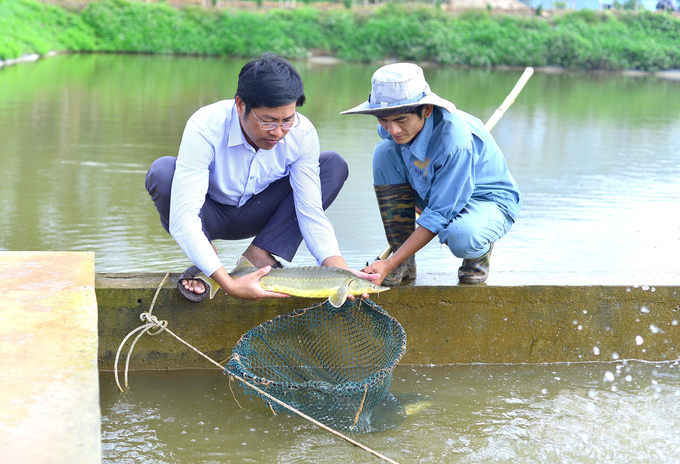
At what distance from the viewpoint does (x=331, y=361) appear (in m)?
3.86

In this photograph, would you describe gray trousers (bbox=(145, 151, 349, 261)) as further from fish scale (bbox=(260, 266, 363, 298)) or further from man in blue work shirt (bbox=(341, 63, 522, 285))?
fish scale (bbox=(260, 266, 363, 298))

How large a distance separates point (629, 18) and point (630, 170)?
36717mm

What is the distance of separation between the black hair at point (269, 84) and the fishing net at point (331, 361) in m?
1.04

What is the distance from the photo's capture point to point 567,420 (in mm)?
3457

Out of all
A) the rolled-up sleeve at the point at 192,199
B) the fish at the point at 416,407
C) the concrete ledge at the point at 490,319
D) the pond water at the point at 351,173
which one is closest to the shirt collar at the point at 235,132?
the rolled-up sleeve at the point at 192,199

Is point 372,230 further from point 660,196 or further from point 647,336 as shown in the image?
point 660,196

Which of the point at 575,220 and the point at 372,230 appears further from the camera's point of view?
the point at 575,220

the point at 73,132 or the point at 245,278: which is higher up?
the point at 245,278

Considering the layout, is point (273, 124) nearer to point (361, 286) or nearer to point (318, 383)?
point (361, 286)

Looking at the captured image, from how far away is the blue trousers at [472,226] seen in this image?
3500 mm

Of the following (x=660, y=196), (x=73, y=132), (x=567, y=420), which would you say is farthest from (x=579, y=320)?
(x=73, y=132)

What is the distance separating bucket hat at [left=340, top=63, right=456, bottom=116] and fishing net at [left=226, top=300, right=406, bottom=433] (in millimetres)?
959

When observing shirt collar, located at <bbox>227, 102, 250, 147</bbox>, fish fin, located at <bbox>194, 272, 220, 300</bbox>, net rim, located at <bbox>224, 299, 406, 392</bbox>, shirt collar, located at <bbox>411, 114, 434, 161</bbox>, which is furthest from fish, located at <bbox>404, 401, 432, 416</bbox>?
shirt collar, located at <bbox>227, 102, 250, 147</bbox>

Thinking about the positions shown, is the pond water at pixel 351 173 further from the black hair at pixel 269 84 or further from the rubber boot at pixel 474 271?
the black hair at pixel 269 84
